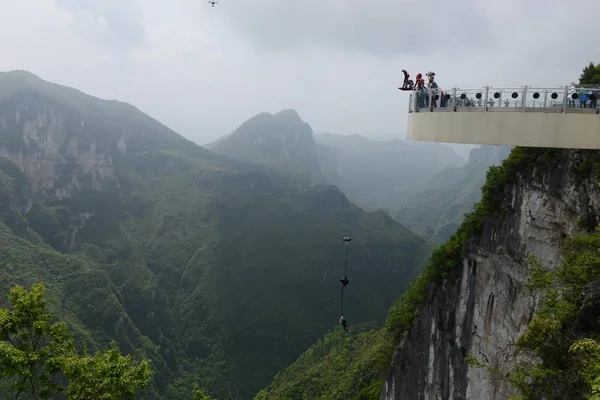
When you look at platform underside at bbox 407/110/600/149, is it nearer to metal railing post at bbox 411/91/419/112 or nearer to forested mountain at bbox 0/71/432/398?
metal railing post at bbox 411/91/419/112

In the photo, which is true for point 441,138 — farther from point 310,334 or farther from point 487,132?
point 310,334

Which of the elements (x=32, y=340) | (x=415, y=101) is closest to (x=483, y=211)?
(x=415, y=101)

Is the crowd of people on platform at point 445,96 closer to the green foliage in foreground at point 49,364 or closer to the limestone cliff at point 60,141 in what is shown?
the green foliage in foreground at point 49,364

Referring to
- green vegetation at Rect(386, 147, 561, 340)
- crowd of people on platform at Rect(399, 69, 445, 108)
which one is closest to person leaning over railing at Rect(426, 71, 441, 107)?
crowd of people on platform at Rect(399, 69, 445, 108)

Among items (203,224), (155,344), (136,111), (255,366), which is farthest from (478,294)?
(136,111)

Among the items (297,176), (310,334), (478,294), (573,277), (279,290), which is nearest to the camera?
(573,277)

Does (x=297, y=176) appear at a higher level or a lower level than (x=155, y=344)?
higher

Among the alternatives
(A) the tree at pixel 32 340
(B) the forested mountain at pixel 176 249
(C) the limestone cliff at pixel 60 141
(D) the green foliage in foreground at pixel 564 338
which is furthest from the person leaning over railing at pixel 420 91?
(C) the limestone cliff at pixel 60 141

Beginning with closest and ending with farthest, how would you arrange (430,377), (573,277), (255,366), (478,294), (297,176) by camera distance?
(573,277) → (478,294) → (430,377) → (255,366) → (297,176)
